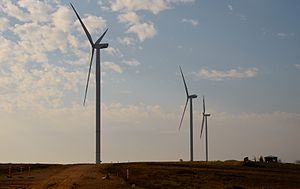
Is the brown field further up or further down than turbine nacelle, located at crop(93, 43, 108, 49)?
further down

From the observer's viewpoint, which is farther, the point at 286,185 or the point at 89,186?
the point at 286,185

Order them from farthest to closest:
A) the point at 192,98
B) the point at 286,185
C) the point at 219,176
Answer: the point at 192,98 < the point at 219,176 < the point at 286,185

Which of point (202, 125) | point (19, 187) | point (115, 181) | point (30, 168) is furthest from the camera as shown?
point (202, 125)

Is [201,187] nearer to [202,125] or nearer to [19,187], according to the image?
[19,187]

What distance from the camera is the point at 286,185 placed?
56.0 metres

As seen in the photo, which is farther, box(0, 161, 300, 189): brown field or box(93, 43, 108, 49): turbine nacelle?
box(93, 43, 108, 49): turbine nacelle

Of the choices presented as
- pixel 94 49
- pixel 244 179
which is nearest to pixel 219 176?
pixel 244 179

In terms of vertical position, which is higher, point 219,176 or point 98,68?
point 98,68

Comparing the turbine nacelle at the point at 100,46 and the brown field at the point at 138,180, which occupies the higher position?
the turbine nacelle at the point at 100,46

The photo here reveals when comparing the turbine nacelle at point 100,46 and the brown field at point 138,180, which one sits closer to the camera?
the brown field at point 138,180

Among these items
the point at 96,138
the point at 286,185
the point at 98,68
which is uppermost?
the point at 98,68

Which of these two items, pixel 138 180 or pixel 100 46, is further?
pixel 100 46

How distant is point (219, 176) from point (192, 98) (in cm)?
5040

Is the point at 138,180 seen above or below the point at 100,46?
below
